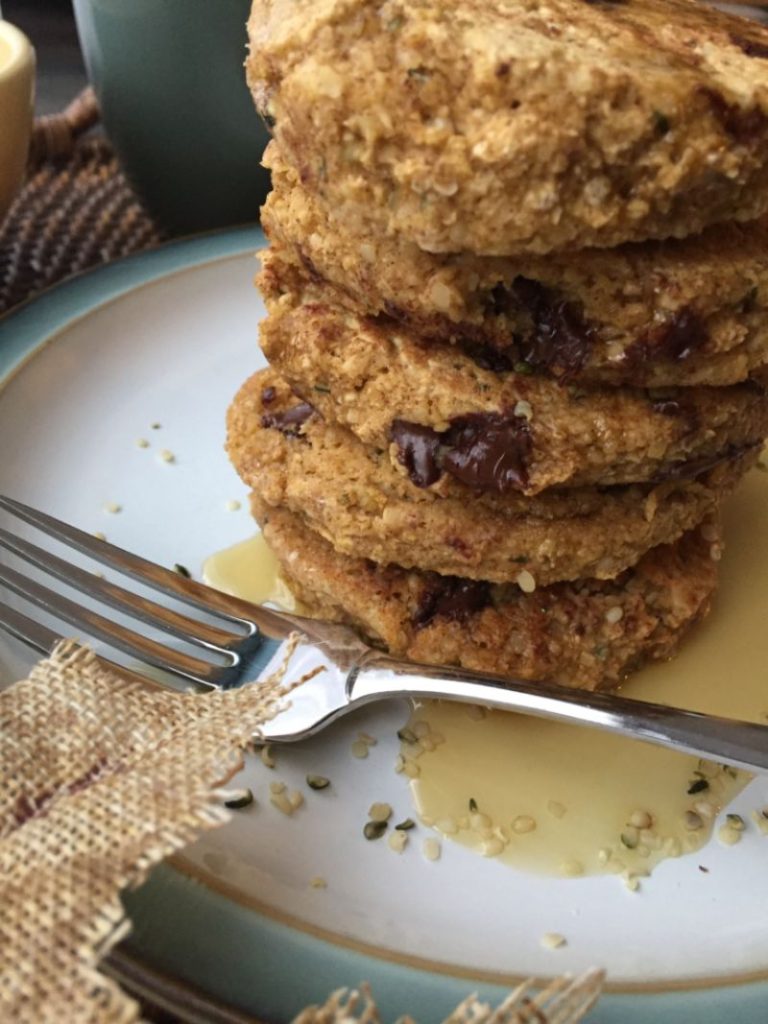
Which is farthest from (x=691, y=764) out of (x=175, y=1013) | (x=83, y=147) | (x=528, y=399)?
(x=83, y=147)

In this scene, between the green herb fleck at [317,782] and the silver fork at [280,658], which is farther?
the green herb fleck at [317,782]

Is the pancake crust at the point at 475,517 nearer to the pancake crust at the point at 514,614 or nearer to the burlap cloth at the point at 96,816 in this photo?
the pancake crust at the point at 514,614

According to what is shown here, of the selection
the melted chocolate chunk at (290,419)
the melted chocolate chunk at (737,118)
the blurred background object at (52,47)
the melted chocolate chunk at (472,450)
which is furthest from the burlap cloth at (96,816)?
the blurred background object at (52,47)

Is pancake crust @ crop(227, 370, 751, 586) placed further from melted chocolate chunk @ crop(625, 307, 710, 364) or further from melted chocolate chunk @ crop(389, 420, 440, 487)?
melted chocolate chunk @ crop(625, 307, 710, 364)

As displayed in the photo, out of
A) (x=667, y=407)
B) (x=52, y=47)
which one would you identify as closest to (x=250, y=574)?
(x=667, y=407)

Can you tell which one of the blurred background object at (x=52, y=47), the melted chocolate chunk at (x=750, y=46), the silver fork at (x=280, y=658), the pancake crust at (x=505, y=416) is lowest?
the silver fork at (x=280, y=658)

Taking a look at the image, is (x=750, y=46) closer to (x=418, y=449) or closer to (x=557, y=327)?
(x=557, y=327)

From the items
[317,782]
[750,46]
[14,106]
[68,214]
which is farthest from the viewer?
[68,214]
